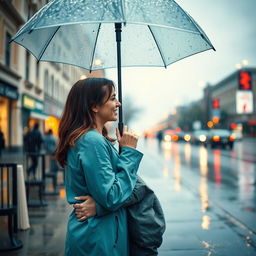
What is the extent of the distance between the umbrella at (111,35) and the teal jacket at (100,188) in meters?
0.48

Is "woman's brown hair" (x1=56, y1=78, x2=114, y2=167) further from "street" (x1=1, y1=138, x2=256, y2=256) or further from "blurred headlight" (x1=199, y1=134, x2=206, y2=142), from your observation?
"blurred headlight" (x1=199, y1=134, x2=206, y2=142)

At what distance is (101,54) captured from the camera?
3516 millimetres

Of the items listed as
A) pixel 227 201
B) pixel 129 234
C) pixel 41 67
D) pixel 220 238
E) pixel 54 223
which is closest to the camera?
pixel 129 234

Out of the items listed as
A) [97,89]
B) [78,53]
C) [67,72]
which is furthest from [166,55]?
[67,72]

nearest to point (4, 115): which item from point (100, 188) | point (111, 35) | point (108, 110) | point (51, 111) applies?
point (51, 111)

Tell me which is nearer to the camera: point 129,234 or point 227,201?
point 129,234

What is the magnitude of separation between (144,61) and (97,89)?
4.96 ft

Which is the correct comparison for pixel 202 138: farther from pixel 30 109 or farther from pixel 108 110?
pixel 108 110

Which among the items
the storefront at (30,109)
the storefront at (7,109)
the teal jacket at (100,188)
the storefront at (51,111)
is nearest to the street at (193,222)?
the teal jacket at (100,188)

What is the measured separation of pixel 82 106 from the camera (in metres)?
2.13

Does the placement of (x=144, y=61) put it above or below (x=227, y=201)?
above

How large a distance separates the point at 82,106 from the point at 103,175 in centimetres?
48

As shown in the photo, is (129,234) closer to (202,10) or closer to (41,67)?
(202,10)

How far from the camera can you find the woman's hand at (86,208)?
1.99 m
